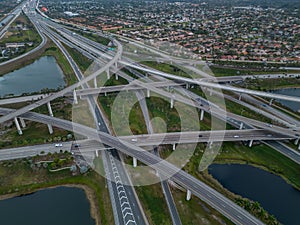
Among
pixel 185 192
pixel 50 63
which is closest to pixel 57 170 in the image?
pixel 185 192

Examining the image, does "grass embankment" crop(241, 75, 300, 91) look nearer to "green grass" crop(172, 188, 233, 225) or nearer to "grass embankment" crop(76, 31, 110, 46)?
"green grass" crop(172, 188, 233, 225)

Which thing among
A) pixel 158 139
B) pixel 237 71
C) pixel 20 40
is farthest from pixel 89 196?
pixel 20 40

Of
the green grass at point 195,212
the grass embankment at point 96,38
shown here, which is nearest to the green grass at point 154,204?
the green grass at point 195,212

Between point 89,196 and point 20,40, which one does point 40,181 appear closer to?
point 89,196

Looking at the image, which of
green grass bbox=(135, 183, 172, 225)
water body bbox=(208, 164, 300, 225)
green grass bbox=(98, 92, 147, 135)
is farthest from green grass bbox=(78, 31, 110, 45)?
green grass bbox=(135, 183, 172, 225)

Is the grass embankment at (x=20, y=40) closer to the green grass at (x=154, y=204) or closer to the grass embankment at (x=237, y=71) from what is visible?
the grass embankment at (x=237, y=71)

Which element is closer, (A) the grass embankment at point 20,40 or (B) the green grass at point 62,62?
(B) the green grass at point 62,62
